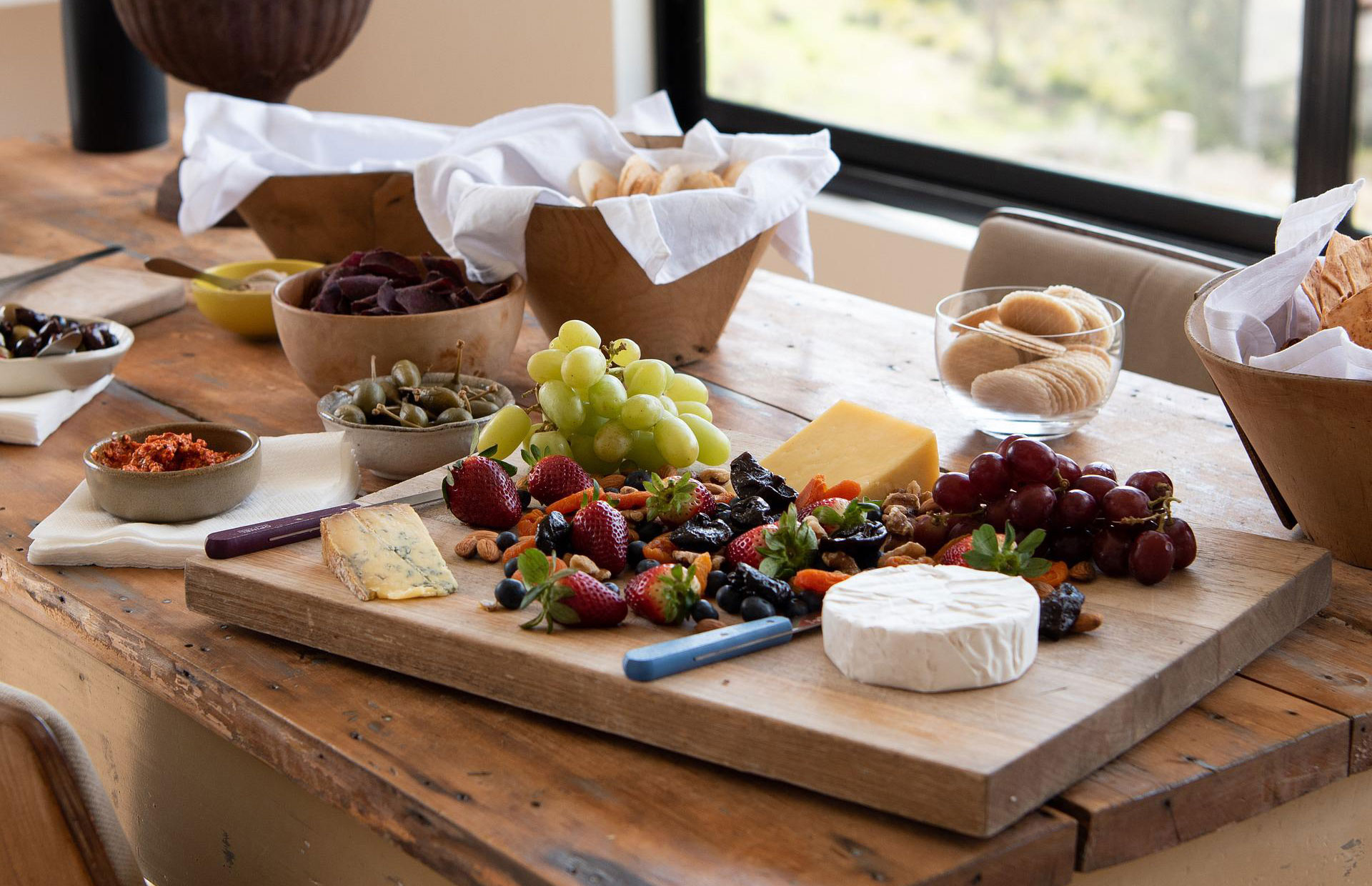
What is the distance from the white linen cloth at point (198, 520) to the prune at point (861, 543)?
0.44 metres

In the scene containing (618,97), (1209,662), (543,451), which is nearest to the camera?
(1209,662)

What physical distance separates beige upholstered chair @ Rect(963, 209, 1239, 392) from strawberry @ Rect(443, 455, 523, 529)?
0.91m

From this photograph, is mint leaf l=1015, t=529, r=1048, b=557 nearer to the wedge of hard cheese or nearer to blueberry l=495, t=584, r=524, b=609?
the wedge of hard cheese

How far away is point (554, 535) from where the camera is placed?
0.98 m

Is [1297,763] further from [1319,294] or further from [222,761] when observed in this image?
[222,761]

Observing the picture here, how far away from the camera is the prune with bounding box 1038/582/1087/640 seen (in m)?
0.85

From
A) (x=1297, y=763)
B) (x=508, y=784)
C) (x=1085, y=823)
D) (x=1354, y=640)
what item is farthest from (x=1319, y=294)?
(x=508, y=784)

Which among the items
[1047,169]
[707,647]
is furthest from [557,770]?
[1047,169]

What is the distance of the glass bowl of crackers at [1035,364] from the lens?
126 centimetres

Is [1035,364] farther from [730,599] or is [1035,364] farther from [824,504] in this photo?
[730,599]

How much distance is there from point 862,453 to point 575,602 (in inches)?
13.1

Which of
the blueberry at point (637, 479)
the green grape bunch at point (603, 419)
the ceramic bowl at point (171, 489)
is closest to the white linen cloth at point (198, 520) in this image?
the ceramic bowl at point (171, 489)

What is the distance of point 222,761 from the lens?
1.02 metres

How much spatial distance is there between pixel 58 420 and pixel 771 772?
990mm
